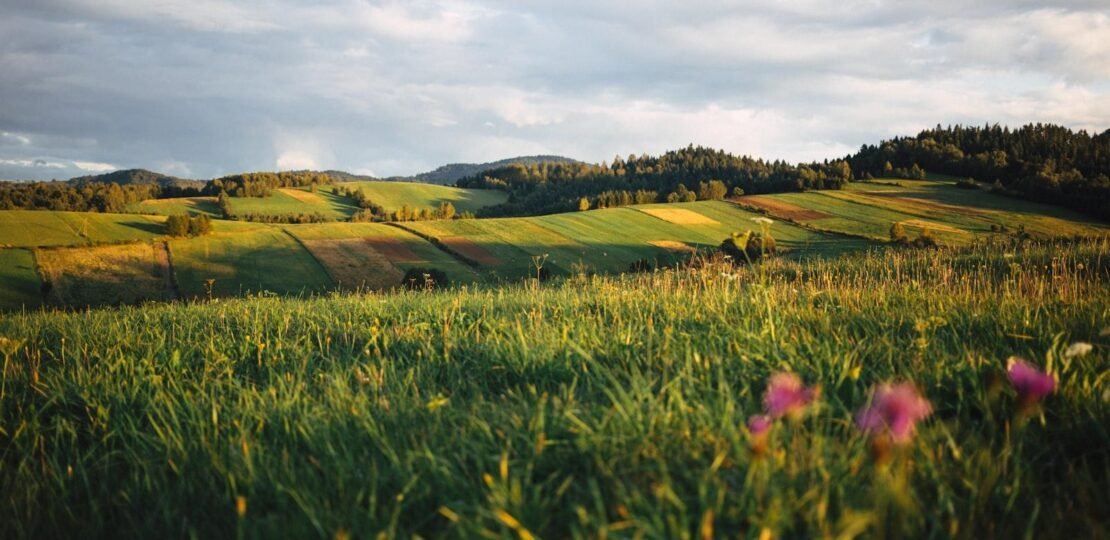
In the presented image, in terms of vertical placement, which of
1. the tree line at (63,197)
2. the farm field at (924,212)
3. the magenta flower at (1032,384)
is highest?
the tree line at (63,197)

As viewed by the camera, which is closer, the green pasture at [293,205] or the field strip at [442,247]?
the field strip at [442,247]

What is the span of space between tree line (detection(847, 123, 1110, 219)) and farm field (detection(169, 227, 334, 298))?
95.2 metres

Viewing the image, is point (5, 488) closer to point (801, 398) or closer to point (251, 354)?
point (251, 354)

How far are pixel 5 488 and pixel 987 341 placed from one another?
21.0ft

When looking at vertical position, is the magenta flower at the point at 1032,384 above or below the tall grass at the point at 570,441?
above

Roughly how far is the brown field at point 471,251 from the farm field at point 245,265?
52.9 ft

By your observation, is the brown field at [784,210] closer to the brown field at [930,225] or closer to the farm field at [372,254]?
the brown field at [930,225]

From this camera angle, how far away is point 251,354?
17.6 feet

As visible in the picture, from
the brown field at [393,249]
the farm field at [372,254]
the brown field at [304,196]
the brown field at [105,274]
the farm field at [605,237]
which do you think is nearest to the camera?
the brown field at [105,274]

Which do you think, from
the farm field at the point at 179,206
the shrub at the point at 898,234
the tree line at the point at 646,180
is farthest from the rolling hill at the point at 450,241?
the farm field at the point at 179,206

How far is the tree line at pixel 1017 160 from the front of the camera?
84062 mm

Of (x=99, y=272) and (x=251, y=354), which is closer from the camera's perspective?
(x=251, y=354)

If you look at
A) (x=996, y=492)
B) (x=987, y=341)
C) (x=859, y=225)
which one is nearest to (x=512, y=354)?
(x=996, y=492)

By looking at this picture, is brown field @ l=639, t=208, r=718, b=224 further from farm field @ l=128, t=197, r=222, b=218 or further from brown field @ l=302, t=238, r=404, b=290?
farm field @ l=128, t=197, r=222, b=218
